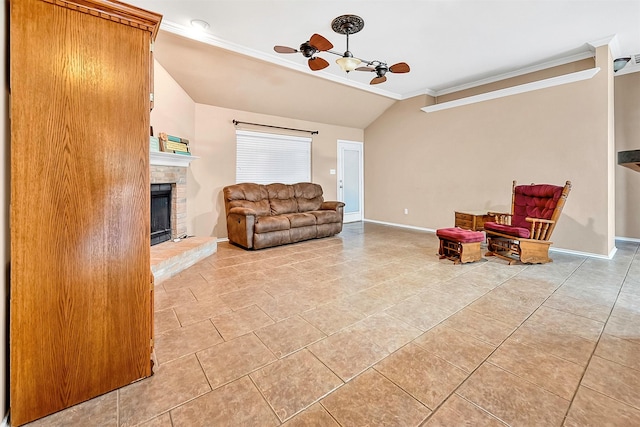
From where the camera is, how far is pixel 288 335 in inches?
77.1

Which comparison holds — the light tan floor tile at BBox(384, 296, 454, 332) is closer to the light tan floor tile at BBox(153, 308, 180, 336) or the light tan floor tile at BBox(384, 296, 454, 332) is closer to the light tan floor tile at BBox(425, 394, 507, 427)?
the light tan floor tile at BBox(425, 394, 507, 427)

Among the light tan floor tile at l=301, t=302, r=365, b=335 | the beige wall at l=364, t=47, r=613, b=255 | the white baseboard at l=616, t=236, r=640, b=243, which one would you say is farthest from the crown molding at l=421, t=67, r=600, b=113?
the light tan floor tile at l=301, t=302, r=365, b=335

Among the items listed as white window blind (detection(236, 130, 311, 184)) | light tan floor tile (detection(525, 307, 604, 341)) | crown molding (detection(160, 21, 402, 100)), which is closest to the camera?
light tan floor tile (detection(525, 307, 604, 341))

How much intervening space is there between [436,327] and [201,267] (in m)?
2.69

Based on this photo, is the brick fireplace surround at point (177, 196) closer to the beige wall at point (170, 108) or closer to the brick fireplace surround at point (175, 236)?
the brick fireplace surround at point (175, 236)

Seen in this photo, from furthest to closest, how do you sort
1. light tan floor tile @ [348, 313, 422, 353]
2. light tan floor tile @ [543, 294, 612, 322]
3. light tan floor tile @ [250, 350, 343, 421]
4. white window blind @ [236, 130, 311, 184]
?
white window blind @ [236, 130, 311, 184], light tan floor tile @ [543, 294, 612, 322], light tan floor tile @ [348, 313, 422, 353], light tan floor tile @ [250, 350, 343, 421]

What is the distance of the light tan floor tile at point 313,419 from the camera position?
123 cm

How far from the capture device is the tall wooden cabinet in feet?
3.93

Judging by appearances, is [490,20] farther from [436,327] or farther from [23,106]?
[23,106]

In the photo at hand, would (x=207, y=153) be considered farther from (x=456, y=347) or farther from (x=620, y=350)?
(x=620, y=350)

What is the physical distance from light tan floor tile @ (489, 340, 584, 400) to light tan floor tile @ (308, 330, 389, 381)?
683 millimetres

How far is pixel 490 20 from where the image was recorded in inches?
132

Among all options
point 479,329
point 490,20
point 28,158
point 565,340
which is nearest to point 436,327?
point 479,329

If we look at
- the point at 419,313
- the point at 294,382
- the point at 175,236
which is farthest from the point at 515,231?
the point at 175,236
